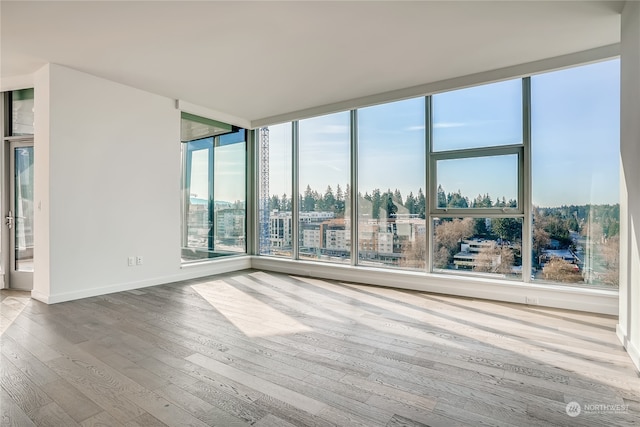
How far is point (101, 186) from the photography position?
428 centimetres

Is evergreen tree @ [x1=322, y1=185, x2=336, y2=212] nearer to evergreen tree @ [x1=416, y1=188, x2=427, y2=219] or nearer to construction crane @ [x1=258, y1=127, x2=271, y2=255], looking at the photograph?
construction crane @ [x1=258, y1=127, x2=271, y2=255]

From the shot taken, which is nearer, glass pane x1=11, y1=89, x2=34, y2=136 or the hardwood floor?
the hardwood floor

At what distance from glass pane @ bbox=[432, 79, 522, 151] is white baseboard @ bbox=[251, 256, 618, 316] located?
1.78 metres

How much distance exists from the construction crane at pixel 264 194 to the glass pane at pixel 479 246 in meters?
3.20

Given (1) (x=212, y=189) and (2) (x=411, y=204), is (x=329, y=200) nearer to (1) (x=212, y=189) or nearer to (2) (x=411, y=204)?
(2) (x=411, y=204)

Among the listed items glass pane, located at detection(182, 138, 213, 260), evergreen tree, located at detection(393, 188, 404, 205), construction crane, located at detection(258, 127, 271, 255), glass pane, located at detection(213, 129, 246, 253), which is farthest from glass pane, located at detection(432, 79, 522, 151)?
glass pane, located at detection(182, 138, 213, 260)

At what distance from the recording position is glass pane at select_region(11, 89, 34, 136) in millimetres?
4629

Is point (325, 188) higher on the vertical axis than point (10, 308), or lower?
higher

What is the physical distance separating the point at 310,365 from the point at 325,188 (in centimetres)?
366

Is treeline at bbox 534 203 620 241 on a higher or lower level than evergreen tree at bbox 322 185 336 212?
lower

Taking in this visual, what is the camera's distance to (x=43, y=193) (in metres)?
3.88

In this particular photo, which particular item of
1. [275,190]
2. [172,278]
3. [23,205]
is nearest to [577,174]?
[275,190]

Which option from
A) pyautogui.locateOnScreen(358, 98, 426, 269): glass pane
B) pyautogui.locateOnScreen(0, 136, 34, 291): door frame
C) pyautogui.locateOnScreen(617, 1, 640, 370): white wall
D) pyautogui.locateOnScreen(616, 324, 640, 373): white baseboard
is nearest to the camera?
pyautogui.locateOnScreen(616, 324, 640, 373): white baseboard

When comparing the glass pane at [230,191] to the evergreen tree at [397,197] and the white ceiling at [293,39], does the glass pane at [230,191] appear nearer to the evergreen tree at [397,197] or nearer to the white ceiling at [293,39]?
the white ceiling at [293,39]
